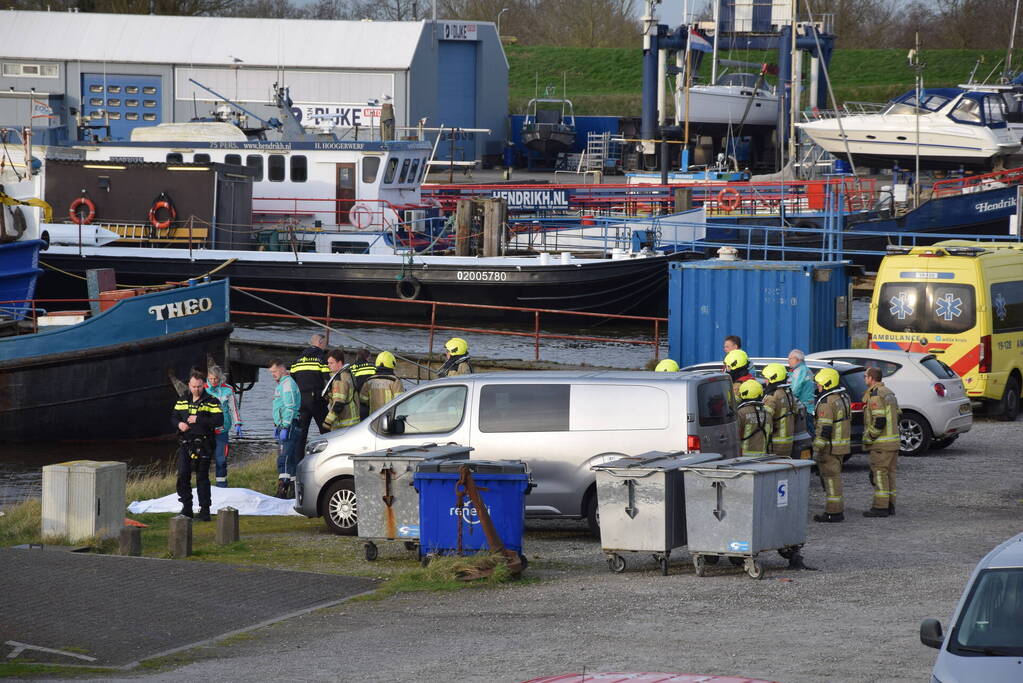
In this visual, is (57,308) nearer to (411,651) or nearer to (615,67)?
(411,651)

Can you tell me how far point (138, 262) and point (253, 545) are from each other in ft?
73.4

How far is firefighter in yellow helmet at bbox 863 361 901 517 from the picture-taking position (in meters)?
13.3

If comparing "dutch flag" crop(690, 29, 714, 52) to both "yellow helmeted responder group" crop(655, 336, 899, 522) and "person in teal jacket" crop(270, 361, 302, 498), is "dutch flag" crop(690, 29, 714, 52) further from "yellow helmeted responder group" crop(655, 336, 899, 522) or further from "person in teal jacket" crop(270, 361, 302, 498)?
"yellow helmeted responder group" crop(655, 336, 899, 522)

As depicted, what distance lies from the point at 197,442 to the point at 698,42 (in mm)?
44169

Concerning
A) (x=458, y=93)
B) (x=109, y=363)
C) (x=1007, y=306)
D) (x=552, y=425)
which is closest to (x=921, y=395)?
(x=1007, y=306)

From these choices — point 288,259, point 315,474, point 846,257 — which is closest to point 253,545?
point 315,474

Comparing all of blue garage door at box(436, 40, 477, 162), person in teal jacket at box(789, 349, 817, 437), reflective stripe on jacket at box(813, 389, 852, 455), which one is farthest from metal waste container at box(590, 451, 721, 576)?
blue garage door at box(436, 40, 477, 162)

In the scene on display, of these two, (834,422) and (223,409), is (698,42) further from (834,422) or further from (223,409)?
(834,422)

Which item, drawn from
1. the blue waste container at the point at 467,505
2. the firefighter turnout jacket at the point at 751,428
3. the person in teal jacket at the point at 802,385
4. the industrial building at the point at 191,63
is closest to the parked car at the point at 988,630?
the blue waste container at the point at 467,505

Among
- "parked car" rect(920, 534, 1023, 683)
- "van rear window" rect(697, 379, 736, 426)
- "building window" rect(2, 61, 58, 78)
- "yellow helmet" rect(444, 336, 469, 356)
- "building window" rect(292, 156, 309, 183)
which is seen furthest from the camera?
"building window" rect(2, 61, 58, 78)

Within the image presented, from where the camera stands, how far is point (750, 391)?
1342cm

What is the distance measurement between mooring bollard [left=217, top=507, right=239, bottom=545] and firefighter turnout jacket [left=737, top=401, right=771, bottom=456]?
15.2ft

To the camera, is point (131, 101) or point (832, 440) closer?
point (832, 440)

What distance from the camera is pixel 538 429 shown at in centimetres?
1248
